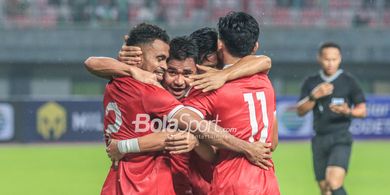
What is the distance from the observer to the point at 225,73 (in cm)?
591

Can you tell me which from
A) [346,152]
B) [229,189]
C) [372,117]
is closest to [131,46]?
[229,189]

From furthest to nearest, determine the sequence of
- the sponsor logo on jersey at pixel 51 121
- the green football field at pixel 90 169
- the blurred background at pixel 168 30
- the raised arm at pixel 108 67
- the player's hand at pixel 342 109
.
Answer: the blurred background at pixel 168 30 < the sponsor logo on jersey at pixel 51 121 < the green football field at pixel 90 169 < the player's hand at pixel 342 109 < the raised arm at pixel 108 67

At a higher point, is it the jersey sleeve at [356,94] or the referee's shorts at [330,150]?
the jersey sleeve at [356,94]

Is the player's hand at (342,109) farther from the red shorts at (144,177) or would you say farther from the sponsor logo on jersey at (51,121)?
the sponsor logo on jersey at (51,121)

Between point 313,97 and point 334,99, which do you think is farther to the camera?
point 334,99

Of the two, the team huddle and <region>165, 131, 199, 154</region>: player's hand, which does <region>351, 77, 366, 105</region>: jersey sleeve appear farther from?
<region>165, 131, 199, 154</region>: player's hand

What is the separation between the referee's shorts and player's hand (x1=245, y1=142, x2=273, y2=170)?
504 cm

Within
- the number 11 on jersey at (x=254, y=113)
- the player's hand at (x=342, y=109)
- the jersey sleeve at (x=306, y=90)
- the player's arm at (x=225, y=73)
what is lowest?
the player's hand at (x=342, y=109)

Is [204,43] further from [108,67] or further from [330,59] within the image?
[330,59]

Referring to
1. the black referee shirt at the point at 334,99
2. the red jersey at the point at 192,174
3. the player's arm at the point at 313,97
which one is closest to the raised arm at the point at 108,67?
the red jersey at the point at 192,174

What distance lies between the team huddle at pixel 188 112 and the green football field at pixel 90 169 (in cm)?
825

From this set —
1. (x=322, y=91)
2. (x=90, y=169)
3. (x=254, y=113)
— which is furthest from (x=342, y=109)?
(x=90, y=169)

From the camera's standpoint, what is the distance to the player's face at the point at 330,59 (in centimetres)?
1109

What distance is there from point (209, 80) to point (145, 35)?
56 cm
